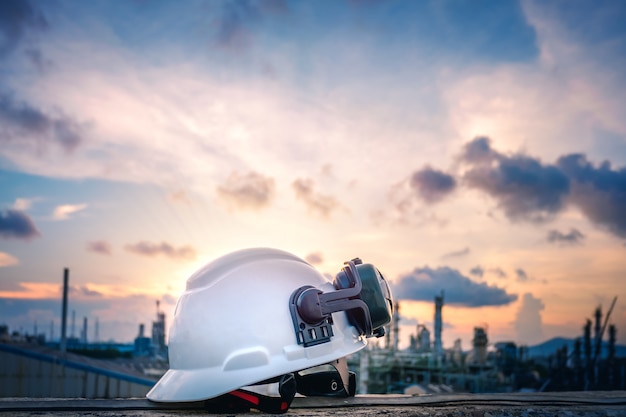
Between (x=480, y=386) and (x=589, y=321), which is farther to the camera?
(x=589, y=321)

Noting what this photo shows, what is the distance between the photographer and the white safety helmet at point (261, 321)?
360 cm

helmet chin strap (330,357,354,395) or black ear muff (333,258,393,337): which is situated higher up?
black ear muff (333,258,393,337)

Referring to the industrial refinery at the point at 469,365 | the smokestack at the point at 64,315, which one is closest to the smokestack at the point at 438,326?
the industrial refinery at the point at 469,365

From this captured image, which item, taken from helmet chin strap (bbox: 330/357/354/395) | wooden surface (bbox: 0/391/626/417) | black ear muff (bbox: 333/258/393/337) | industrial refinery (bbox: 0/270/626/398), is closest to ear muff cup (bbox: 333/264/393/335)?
black ear muff (bbox: 333/258/393/337)

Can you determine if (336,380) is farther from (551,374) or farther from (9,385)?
(551,374)

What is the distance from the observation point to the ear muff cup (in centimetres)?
385

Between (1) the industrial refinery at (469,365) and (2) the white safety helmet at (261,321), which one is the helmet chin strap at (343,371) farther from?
(1) the industrial refinery at (469,365)

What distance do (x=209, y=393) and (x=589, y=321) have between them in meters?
51.2

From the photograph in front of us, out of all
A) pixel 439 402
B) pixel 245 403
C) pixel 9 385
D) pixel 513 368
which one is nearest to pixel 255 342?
pixel 245 403

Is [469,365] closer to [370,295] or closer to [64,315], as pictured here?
[64,315]

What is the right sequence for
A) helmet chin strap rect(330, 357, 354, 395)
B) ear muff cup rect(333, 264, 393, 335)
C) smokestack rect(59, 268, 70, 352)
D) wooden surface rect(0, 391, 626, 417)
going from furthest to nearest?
1. smokestack rect(59, 268, 70, 352)
2. helmet chin strap rect(330, 357, 354, 395)
3. ear muff cup rect(333, 264, 393, 335)
4. wooden surface rect(0, 391, 626, 417)

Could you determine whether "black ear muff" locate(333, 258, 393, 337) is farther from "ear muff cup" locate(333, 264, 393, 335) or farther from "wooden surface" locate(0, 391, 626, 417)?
"wooden surface" locate(0, 391, 626, 417)

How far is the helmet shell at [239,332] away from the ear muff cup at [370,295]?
78 mm

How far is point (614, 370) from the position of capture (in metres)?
47.4
